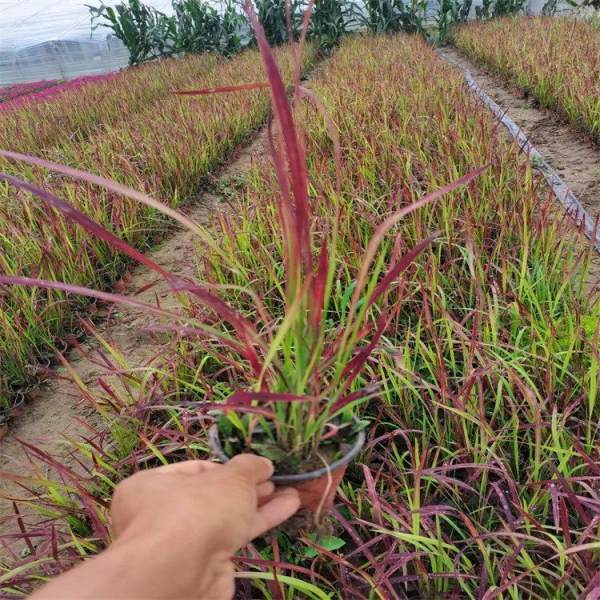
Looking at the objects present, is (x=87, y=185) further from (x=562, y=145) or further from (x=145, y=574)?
(x=562, y=145)

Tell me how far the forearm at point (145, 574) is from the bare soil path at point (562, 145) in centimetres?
266

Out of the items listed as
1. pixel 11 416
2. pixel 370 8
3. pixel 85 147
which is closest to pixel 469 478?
pixel 11 416

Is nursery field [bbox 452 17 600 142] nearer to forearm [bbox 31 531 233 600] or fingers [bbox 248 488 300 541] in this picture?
fingers [bbox 248 488 300 541]

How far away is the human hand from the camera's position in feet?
1.69

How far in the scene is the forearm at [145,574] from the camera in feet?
1.47

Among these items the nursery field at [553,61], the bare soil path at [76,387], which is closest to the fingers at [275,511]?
the bare soil path at [76,387]

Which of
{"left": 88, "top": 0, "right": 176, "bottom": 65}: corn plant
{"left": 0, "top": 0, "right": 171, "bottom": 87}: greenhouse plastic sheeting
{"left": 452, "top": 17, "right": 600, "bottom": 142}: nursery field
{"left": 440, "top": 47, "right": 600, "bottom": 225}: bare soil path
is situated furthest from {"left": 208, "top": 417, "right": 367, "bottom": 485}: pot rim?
{"left": 0, "top": 0, "right": 171, "bottom": 87}: greenhouse plastic sheeting

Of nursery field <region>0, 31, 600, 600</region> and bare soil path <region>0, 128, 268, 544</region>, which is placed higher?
nursery field <region>0, 31, 600, 600</region>

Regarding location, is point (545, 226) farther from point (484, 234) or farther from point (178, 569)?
point (178, 569)

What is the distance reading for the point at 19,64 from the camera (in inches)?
606

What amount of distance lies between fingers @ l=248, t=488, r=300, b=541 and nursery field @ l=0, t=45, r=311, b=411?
1238mm

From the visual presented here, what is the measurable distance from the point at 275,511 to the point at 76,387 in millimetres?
1543

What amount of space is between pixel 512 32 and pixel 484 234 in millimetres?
7641

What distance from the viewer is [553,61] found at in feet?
16.8
